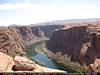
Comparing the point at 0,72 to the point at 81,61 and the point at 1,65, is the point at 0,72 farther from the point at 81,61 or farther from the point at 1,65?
the point at 81,61

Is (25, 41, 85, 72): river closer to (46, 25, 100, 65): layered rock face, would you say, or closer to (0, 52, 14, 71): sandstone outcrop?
(46, 25, 100, 65): layered rock face

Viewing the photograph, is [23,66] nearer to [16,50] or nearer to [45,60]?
[45,60]

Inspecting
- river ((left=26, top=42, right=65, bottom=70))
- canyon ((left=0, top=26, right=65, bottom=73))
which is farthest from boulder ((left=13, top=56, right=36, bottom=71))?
river ((left=26, top=42, right=65, bottom=70))

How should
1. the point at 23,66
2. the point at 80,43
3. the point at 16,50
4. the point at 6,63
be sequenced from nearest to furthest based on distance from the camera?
the point at 23,66 → the point at 6,63 → the point at 80,43 → the point at 16,50

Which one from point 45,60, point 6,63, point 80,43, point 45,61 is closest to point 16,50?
point 45,60

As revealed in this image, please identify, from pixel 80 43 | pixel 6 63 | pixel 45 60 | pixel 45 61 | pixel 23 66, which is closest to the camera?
pixel 23 66

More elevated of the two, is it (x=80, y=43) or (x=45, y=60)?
(x=80, y=43)

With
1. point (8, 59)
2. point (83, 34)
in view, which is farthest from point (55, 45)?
point (8, 59)

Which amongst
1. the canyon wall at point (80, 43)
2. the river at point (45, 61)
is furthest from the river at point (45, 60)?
the canyon wall at point (80, 43)

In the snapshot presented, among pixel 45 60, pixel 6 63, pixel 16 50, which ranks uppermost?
pixel 6 63

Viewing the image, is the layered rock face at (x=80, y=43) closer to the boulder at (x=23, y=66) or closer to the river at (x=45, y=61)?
the river at (x=45, y=61)

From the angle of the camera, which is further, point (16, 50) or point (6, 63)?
point (16, 50)
